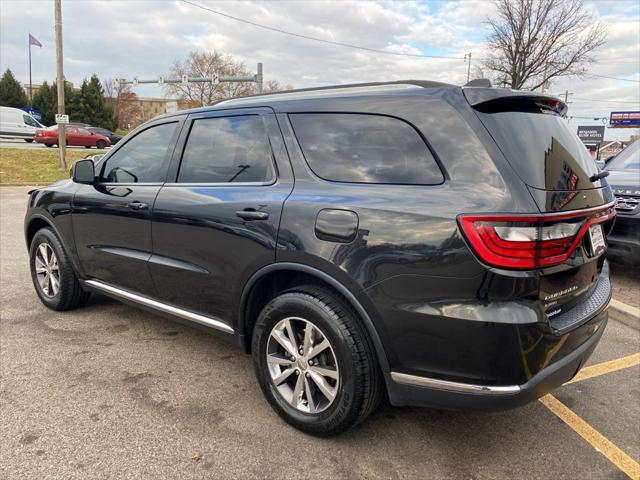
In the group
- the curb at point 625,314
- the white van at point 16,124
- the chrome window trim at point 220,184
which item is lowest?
the curb at point 625,314

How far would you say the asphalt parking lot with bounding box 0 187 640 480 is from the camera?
2.29 metres

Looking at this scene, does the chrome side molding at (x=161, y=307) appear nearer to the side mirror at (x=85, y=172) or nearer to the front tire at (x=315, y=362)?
the front tire at (x=315, y=362)

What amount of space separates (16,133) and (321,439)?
110 ft

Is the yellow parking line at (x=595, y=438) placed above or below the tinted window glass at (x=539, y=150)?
below

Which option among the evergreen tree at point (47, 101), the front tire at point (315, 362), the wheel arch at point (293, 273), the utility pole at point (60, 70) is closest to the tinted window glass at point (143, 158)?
the wheel arch at point (293, 273)

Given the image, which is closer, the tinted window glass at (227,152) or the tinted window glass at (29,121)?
the tinted window glass at (227,152)

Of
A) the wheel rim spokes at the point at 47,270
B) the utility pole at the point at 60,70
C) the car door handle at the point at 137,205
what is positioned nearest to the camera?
the car door handle at the point at 137,205

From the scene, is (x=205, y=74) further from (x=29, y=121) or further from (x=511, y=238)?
(x=511, y=238)

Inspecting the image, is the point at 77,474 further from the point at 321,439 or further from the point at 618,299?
the point at 618,299

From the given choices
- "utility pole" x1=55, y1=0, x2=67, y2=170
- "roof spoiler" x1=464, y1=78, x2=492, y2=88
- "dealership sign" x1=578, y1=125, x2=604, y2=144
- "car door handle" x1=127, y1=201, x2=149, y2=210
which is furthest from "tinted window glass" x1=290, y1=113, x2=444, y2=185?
"dealership sign" x1=578, y1=125, x2=604, y2=144

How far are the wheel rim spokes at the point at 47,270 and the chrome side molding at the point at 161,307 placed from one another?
0.46 m

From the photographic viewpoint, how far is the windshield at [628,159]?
245 inches

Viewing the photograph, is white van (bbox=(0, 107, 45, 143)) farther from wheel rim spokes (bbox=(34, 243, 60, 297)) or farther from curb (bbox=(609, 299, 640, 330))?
curb (bbox=(609, 299, 640, 330))

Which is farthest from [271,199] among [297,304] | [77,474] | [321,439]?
[77,474]
